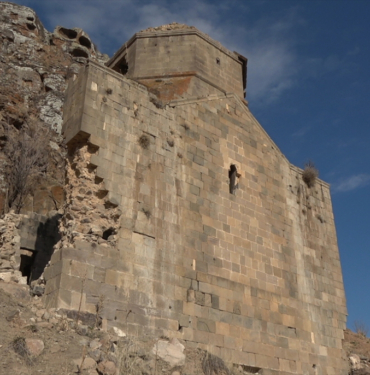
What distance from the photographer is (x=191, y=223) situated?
9664 millimetres

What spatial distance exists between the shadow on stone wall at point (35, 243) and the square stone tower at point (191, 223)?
419 centimetres

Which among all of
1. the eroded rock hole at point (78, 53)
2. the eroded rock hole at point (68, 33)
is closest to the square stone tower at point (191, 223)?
the eroded rock hole at point (78, 53)

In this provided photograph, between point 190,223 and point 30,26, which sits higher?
point 30,26

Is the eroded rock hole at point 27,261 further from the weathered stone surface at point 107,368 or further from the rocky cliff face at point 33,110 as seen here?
the weathered stone surface at point 107,368

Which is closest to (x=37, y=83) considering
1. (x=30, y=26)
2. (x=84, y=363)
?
(x=30, y=26)

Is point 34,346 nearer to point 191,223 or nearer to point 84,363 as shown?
point 84,363

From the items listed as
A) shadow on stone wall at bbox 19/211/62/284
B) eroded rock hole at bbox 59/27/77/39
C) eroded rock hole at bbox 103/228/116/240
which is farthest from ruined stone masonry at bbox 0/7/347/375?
eroded rock hole at bbox 59/27/77/39

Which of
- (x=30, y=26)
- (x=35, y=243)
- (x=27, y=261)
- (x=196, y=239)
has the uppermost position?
(x=30, y=26)

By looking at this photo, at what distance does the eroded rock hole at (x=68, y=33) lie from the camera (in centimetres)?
3067

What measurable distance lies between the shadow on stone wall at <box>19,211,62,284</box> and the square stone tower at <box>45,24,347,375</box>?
13.7 ft

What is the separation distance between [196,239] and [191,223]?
343mm

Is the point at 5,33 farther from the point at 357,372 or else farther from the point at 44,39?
the point at 357,372

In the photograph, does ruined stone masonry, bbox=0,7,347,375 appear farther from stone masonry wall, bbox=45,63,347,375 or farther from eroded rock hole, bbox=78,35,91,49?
eroded rock hole, bbox=78,35,91,49

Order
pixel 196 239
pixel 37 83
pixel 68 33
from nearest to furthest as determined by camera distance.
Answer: pixel 196 239 < pixel 37 83 < pixel 68 33
